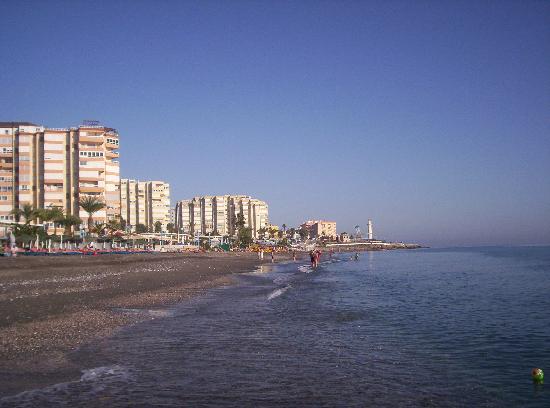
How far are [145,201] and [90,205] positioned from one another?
68.6m

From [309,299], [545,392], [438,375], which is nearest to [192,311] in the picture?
[309,299]

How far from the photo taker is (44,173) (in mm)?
86250

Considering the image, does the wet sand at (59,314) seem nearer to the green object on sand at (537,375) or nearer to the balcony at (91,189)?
the green object on sand at (537,375)

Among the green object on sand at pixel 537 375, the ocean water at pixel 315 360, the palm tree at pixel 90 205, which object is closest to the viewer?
the ocean water at pixel 315 360

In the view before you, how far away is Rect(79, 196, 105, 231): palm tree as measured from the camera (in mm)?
→ 80812

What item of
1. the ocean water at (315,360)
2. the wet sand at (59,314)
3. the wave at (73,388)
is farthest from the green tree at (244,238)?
the wave at (73,388)

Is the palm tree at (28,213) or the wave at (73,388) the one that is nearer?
the wave at (73,388)

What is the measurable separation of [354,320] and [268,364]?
6.85 m

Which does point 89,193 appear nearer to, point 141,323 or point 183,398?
point 141,323

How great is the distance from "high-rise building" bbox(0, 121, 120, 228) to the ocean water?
243 ft

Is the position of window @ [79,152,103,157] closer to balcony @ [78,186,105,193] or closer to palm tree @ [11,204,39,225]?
balcony @ [78,186,105,193]

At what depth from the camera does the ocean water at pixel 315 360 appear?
7984 mm

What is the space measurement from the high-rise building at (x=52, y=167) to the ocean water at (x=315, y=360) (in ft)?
243

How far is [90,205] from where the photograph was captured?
80938 millimetres
